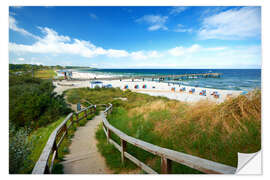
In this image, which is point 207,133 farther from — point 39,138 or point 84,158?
point 39,138

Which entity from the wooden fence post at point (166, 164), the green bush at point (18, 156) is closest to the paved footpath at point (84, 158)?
the green bush at point (18, 156)

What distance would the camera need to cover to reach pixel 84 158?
1.83 m

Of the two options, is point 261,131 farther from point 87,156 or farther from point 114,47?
point 114,47

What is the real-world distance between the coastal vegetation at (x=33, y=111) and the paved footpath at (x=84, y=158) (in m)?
0.52

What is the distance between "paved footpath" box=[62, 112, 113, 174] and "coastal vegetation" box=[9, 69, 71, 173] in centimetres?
52

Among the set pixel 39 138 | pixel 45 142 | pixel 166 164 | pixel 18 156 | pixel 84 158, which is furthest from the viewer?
pixel 39 138

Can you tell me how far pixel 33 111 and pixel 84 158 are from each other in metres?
2.57

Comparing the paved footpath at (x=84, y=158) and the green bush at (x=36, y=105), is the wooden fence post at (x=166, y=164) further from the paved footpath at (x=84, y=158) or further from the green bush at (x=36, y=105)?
the green bush at (x=36, y=105)

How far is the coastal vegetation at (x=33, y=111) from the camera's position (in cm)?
206

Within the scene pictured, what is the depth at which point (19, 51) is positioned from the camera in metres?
2.05

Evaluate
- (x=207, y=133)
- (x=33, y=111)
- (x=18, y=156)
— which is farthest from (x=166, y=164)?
(x=33, y=111)

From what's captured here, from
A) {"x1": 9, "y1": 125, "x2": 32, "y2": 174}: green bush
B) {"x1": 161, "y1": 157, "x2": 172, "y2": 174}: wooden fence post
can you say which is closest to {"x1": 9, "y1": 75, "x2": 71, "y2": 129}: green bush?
{"x1": 9, "y1": 125, "x2": 32, "y2": 174}: green bush

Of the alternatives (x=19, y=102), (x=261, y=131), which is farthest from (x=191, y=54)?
(x=19, y=102)
